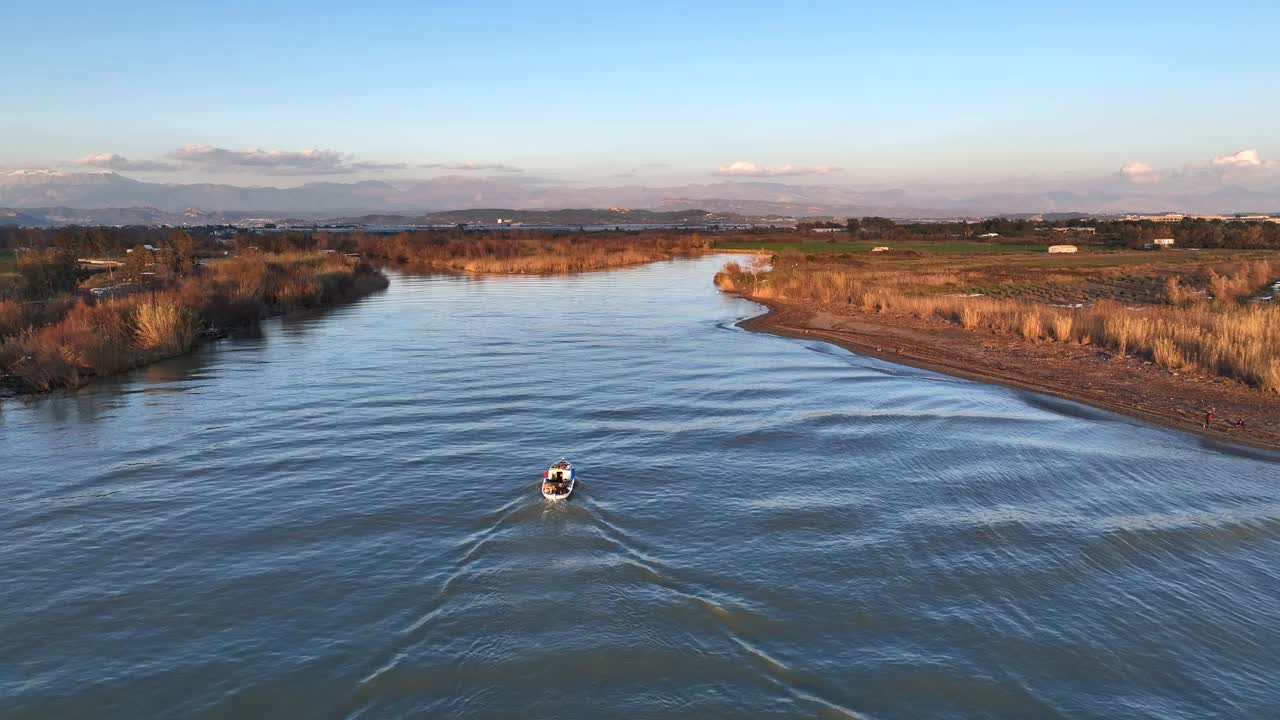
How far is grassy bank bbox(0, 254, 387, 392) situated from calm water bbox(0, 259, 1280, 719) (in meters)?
2.46

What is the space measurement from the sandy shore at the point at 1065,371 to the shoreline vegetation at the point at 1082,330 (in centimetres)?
4

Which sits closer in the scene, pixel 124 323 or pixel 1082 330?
pixel 1082 330

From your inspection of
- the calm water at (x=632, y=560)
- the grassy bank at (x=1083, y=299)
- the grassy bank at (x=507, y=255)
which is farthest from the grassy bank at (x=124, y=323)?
the grassy bank at (x=507, y=255)

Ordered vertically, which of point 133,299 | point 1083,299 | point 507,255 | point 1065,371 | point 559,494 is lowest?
point 559,494

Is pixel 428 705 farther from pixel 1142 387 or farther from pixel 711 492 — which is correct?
pixel 1142 387

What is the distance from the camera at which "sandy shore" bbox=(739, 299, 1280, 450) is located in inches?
682

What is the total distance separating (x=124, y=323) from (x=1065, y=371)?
29964mm

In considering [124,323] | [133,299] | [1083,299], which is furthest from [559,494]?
[1083,299]

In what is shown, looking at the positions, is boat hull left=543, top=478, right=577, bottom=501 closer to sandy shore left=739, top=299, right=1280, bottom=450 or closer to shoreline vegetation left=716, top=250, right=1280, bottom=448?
sandy shore left=739, top=299, right=1280, bottom=450

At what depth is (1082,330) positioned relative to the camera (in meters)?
26.6

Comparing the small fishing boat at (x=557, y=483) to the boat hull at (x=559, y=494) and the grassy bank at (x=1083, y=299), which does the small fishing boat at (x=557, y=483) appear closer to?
the boat hull at (x=559, y=494)

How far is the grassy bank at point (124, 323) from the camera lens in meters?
22.7

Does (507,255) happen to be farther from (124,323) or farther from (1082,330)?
(1082,330)

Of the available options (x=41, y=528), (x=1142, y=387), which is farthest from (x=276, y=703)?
(x=1142, y=387)
